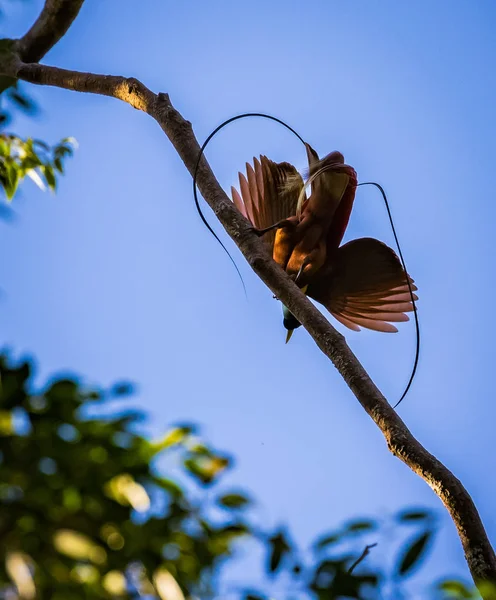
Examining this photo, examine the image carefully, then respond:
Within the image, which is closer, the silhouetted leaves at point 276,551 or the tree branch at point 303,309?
the silhouetted leaves at point 276,551

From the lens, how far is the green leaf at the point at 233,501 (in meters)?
0.85

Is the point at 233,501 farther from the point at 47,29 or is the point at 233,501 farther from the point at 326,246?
the point at 326,246

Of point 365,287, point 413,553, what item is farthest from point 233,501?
point 365,287

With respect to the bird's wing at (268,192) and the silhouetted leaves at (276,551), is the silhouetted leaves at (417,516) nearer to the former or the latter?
the silhouetted leaves at (276,551)

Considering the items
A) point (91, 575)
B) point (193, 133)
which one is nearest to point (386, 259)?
point (193, 133)

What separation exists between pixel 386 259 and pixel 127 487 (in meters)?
2.25

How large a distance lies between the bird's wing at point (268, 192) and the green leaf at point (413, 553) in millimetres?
2143

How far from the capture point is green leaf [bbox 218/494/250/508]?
852mm

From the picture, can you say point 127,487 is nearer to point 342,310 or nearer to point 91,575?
point 91,575

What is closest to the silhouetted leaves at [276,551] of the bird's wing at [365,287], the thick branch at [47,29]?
the thick branch at [47,29]

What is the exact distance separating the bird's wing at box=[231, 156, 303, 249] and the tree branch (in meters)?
0.94

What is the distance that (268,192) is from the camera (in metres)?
3.04

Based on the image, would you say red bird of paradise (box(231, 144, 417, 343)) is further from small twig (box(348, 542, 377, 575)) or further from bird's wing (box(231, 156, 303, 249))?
small twig (box(348, 542, 377, 575))

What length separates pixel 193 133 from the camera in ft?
6.70
